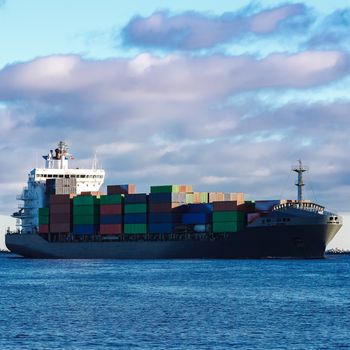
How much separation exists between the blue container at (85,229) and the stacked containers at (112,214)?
2.00 meters

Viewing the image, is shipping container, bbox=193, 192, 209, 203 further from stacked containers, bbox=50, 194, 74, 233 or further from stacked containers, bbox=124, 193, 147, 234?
stacked containers, bbox=50, 194, 74, 233

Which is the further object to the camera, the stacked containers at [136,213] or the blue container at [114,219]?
the blue container at [114,219]

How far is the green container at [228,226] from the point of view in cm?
11494

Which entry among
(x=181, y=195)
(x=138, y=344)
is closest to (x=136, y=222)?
(x=181, y=195)

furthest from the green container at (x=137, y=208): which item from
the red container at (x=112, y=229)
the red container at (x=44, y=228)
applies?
the red container at (x=44, y=228)

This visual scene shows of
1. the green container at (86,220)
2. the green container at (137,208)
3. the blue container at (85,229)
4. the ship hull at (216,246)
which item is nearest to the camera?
the ship hull at (216,246)

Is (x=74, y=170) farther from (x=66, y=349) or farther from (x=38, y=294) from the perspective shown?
(x=66, y=349)

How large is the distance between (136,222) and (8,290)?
5117cm

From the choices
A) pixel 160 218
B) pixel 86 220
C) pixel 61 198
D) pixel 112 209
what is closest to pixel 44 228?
pixel 61 198

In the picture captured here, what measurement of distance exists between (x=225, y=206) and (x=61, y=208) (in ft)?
85.2

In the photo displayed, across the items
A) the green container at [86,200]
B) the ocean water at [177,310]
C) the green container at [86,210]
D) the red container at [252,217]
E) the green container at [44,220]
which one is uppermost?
the green container at [86,200]

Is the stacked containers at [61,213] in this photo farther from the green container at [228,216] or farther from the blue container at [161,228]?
the green container at [228,216]

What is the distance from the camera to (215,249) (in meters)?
117

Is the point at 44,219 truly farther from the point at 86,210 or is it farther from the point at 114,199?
the point at 114,199
